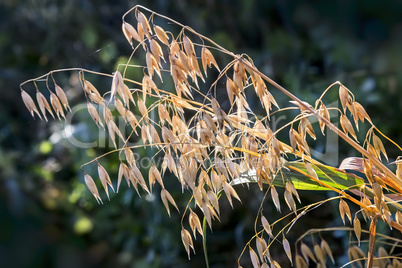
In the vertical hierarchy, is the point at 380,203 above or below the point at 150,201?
above

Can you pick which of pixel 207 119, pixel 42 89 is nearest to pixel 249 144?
pixel 207 119

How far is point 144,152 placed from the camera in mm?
990

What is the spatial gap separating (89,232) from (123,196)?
132 mm

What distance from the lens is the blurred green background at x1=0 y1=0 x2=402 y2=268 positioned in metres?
0.93

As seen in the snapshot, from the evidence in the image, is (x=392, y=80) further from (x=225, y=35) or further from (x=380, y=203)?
(x=380, y=203)

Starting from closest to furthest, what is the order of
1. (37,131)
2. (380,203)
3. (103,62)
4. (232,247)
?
(380,203) < (232,247) < (103,62) < (37,131)

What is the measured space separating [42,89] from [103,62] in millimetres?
204

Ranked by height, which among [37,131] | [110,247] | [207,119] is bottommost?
[110,247]

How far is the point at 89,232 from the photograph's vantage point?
1.07m

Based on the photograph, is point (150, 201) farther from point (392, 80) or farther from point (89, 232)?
point (392, 80)

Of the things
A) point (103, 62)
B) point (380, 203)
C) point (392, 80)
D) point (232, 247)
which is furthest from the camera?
point (103, 62)

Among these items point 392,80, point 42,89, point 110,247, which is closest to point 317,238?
point 392,80

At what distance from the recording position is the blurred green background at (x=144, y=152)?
926mm

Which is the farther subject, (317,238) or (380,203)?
(317,238)
